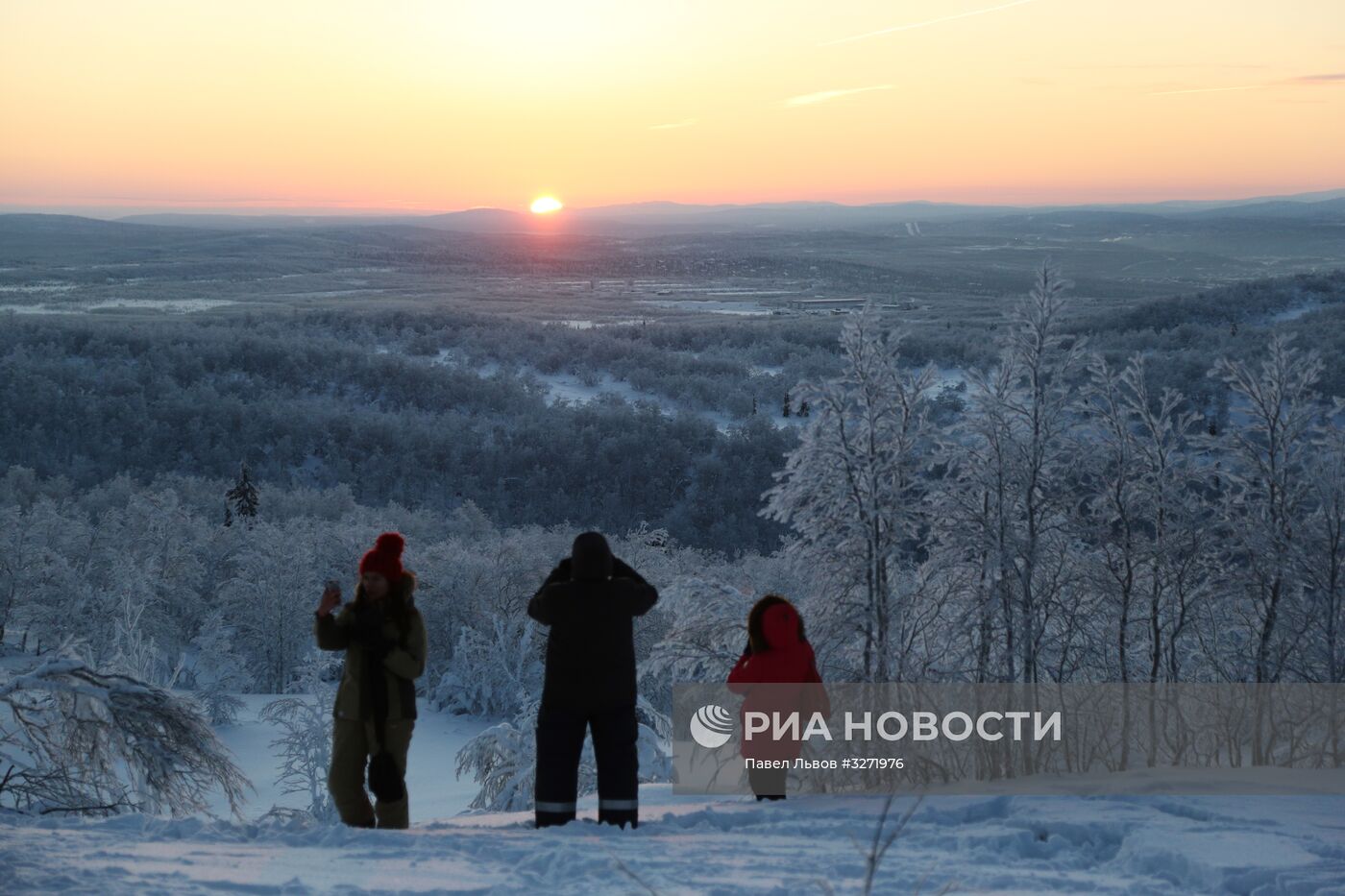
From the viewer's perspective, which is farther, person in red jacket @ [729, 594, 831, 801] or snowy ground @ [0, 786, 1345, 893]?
person in red jacket @ [729, 594, 831, 801]

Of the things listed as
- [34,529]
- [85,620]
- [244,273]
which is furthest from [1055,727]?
[244,273]

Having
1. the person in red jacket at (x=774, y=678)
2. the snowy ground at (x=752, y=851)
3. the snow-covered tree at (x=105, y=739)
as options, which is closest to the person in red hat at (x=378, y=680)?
the snowy ground at (x=752, y=851)

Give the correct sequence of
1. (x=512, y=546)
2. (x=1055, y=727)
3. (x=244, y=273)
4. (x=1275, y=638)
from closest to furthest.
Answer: (x=1055, y=727) < (x=1275, y=638) < (x=512, y=546) < (x=244, y=273)

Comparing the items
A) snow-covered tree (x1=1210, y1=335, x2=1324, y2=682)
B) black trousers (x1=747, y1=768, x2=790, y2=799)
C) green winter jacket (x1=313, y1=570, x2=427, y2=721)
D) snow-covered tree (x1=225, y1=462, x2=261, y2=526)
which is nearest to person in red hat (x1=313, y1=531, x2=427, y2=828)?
green winter jacket (x1=313, y1=570, x2=427, y2=721)

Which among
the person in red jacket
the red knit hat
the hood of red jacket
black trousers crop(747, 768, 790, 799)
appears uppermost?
the red knit hat

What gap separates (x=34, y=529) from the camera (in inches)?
1203

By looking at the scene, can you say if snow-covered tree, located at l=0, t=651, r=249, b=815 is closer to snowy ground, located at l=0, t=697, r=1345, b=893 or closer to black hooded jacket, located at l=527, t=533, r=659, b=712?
snowy ground, located at l=0, t=697, r=1345, b=893

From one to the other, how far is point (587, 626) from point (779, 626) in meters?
1.40

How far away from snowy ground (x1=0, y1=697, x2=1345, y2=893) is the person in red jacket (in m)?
0.41

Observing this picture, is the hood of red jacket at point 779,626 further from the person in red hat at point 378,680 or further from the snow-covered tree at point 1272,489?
the snow-covered tree at point 1272,489

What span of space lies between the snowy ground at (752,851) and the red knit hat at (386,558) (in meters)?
1.34

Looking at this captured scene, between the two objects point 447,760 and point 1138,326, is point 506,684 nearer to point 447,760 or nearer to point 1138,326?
point 447,760

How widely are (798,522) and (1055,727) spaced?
120 inches

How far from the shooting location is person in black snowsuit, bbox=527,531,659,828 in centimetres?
574
